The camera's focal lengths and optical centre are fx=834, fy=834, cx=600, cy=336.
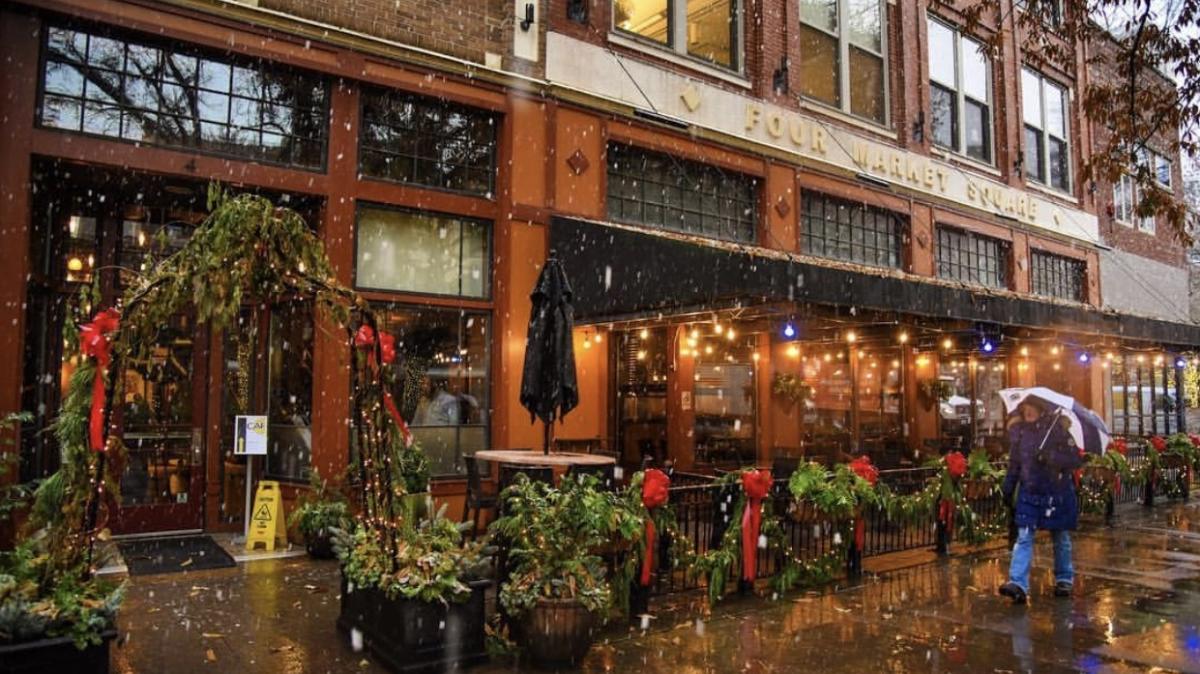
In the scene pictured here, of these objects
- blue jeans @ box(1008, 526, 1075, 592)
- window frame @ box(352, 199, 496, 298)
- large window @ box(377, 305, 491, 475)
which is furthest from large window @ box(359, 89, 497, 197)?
blue jeans @ box(1008, 526, 1075, 592)

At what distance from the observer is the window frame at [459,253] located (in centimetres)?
1020

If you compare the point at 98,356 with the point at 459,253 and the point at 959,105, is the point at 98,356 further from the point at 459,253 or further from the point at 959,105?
the point at 959,105

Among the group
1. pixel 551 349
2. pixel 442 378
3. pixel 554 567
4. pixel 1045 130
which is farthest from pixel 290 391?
pixel 1045 130

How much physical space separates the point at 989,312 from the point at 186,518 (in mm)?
11191

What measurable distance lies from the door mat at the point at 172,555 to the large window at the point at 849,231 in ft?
34.9

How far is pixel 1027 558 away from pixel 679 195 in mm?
7655

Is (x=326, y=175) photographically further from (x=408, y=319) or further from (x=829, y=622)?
(x=829, y=622)

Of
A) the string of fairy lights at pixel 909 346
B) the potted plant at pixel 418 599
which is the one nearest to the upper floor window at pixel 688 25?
the string of fairy lights at pixel 909 346

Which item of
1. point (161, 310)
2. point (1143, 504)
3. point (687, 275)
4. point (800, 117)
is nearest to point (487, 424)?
point (687, 275)

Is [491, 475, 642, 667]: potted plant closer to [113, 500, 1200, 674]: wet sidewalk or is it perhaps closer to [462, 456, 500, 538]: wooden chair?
[113, 500, 1200, 674]: wet sidewalk

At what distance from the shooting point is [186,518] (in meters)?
9.98

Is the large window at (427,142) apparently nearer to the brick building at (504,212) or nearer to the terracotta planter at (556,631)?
the brick building at (504,212)

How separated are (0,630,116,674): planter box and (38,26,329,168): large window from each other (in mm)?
6068

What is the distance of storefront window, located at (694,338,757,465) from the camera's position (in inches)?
543
